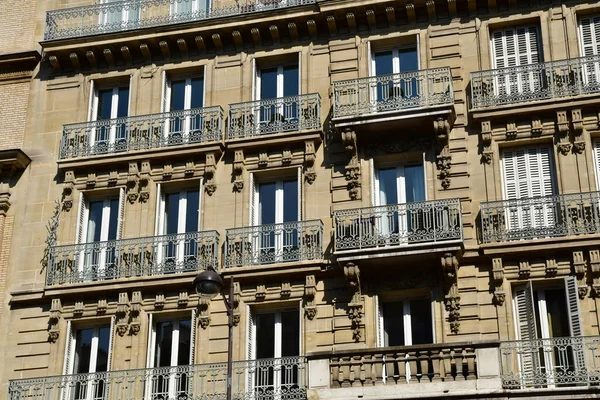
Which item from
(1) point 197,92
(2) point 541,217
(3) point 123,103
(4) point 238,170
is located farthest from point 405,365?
(3) point 123,103

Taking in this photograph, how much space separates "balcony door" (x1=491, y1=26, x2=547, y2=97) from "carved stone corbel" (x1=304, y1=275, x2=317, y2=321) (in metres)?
5.97

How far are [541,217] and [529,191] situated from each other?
0.83m

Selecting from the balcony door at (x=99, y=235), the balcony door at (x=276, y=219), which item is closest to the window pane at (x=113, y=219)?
the balcony door at (x=99, y=235)

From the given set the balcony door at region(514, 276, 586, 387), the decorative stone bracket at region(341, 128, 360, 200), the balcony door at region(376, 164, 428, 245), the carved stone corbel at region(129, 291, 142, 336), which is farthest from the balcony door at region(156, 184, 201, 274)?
the balcony door at region(514, 276, 586, 387)

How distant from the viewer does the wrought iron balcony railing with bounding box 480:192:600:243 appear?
22531 mm

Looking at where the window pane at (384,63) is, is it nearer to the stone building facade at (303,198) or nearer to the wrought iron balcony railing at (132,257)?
the stone building facade at (303,198)

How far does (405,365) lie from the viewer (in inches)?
806

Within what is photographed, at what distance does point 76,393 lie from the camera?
23.7 m

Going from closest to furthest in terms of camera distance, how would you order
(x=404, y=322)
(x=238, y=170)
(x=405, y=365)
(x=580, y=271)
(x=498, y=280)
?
1. (x=405, y=365)
2. (x=580, y=271)
3. (x=498, y=280)
4. (x=404, y=322)
5. (x=238, y=170)

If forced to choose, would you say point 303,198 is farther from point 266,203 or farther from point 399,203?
point 399,203

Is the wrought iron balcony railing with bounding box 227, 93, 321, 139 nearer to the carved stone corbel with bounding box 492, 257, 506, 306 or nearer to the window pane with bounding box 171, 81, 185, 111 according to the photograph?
the window pane with bounding box 171, 81, 185, 111

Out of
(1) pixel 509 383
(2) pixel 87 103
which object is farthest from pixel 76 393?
(1) pixel 509 383

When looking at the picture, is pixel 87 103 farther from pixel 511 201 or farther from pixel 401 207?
pixel 511 201

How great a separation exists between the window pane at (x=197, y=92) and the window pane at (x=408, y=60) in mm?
5016
